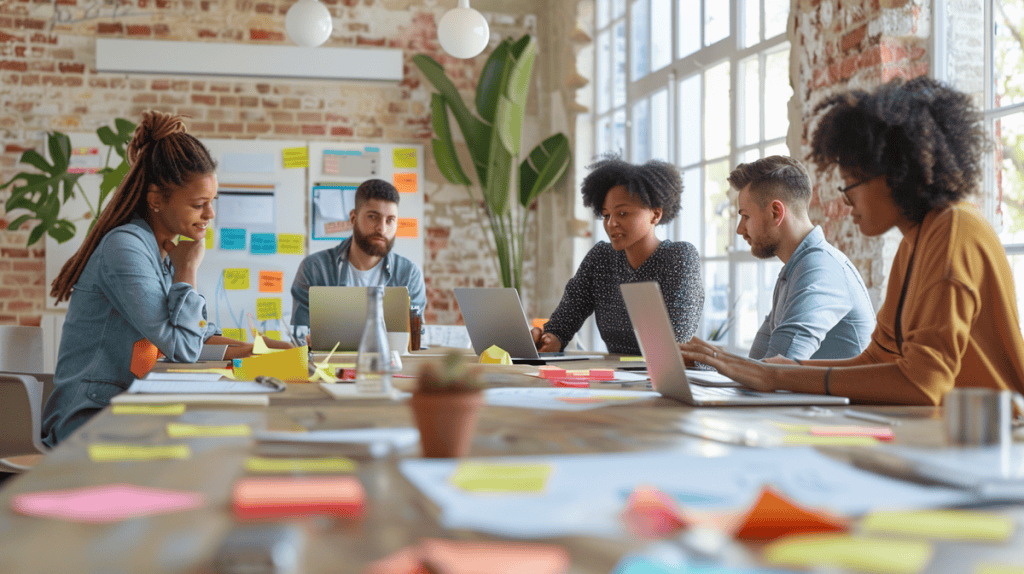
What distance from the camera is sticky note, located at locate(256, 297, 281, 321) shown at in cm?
509

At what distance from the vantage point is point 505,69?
4.70m

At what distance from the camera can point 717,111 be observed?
158 inches

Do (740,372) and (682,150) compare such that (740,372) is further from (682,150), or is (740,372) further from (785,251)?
(682,150)

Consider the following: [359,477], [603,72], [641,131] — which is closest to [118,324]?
[359,477]

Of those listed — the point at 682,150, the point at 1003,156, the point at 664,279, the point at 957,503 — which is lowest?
the point at 957,503

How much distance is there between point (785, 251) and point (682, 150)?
1955 millimetres

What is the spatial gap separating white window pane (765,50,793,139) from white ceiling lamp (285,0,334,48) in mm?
1977

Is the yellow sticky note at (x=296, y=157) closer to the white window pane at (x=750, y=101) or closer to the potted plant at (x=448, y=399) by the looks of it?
the white window pane at (x=750, y=101)

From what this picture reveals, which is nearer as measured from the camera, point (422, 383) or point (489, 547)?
point (489, 547)

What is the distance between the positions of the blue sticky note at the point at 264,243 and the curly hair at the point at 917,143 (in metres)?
4.03

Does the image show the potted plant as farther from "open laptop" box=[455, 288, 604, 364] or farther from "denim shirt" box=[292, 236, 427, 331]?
"denim shirt" box=[292, 236, 427, 331]

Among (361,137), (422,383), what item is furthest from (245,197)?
(422,383)

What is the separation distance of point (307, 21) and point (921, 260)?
3.03 metres

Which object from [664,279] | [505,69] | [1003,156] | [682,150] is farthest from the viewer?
[505,69]
